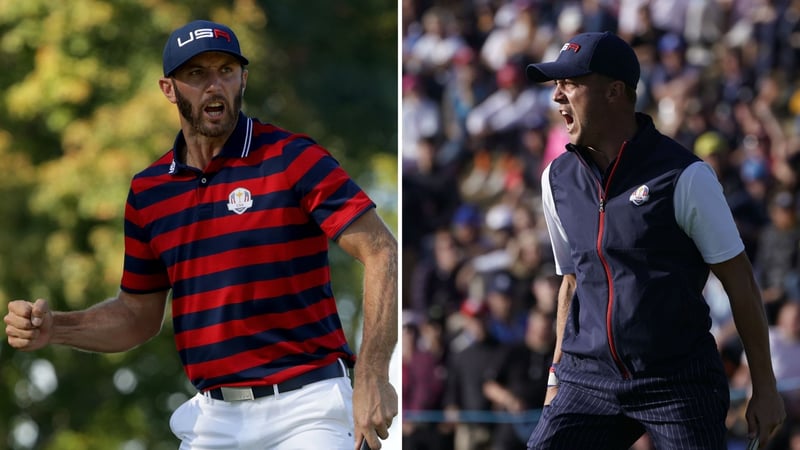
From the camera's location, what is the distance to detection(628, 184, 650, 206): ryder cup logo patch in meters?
4.93

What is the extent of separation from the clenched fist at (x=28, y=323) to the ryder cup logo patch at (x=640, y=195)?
7.20 ft

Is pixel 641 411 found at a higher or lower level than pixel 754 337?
lower

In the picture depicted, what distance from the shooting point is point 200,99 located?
17.0ft

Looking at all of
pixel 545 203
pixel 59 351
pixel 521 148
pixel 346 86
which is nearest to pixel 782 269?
pixel 521 148

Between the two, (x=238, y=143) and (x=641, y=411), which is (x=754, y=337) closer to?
(x=641, y=411)

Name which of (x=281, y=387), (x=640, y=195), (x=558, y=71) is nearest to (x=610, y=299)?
(x=640, y=195)

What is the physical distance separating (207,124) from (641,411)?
1.89m

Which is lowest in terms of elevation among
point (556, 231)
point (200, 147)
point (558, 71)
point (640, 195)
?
point (556, 231)

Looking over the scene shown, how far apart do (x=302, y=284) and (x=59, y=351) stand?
12.8 metres

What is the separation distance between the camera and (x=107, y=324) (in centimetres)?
549

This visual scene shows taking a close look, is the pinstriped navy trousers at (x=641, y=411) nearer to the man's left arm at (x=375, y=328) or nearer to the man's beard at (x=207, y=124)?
the man's left arm at (x=375, y=328)

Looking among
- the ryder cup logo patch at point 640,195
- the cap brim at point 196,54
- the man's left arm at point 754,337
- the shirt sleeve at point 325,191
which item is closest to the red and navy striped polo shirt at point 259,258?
the shirt sleeve at point 325,191

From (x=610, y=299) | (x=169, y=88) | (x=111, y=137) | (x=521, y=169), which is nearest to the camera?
(x=610, y=299)

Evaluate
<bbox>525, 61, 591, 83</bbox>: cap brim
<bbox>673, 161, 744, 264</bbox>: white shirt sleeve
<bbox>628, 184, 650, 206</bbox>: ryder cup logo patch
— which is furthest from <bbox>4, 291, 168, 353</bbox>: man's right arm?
<bbox>673, 161, 744, 264</bbox>: white shirt sleeve
